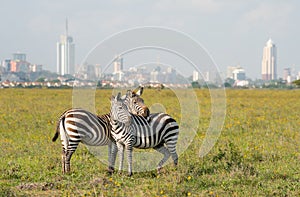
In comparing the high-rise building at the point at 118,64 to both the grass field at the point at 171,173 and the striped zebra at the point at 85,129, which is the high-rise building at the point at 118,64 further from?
the grass field at the point at 171,173

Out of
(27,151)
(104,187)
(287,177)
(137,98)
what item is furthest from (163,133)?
(27,151)

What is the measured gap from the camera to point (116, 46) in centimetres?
923

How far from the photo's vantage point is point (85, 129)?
8914 millimetres

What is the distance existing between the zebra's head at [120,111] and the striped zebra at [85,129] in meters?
0.31

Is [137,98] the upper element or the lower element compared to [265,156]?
upper

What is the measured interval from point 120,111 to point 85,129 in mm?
845

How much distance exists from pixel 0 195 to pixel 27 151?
474 cm

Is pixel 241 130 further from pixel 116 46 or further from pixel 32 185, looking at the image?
pixel 32 185

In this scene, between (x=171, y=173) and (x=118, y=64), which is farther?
(x=118, y=64)

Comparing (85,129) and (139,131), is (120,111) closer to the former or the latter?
(139,131)

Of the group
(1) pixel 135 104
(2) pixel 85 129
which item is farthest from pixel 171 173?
(2) pixel 85 129

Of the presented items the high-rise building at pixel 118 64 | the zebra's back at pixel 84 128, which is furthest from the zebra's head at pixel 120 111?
the high-rise building at pixel 118 64

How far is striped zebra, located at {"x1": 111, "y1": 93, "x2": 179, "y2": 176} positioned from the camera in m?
8.62

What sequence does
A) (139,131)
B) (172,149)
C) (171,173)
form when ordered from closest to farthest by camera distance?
(171,173), (139,131), (172,149)
